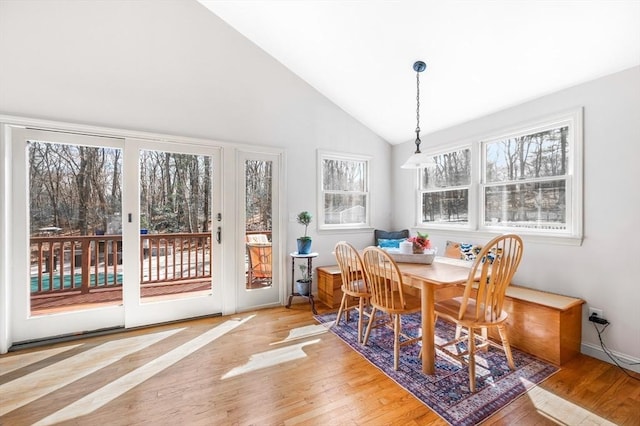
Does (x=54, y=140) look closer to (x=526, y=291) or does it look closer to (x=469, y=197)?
(x=469, y=197)

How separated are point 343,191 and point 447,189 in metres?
1.45

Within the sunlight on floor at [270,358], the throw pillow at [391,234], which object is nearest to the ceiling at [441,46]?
the throw pillow at [391,234]

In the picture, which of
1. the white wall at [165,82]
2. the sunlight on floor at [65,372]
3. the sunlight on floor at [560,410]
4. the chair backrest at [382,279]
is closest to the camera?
the sunlight on floor at [560,410]

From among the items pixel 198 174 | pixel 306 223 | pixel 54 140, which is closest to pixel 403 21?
pixel 306 223

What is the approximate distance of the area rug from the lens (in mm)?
1760

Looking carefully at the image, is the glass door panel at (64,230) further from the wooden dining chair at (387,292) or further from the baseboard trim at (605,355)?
the baseboard trim at (605,355)

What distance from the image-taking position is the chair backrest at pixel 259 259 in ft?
11.8

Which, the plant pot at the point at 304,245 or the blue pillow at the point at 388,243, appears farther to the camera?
the blue pillow at the point at 388,243

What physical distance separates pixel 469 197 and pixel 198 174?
332 cm

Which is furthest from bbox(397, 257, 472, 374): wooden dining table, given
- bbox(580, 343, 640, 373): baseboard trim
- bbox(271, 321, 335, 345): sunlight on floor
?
bbox(580, 343, 640, 373): baseboard trim

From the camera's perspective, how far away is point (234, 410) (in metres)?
1.75

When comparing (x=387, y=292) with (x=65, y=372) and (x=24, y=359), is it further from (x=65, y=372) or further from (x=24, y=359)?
(x=24, y=359)

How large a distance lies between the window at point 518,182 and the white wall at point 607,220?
10 centimetres

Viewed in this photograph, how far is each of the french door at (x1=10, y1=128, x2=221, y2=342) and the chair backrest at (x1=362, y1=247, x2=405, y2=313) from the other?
74.6 inches
